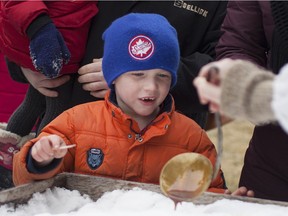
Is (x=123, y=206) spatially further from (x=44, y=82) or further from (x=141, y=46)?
(x=44, y=82)

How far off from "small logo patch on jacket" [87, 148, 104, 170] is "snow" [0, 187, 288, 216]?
13cm

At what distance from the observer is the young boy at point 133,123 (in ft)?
5.32

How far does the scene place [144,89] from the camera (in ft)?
5.26

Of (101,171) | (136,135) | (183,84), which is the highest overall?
(183,84)

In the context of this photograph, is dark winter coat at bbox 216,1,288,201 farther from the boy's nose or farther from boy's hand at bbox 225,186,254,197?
the boy's nose

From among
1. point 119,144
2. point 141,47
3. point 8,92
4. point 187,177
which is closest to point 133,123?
point 119,144

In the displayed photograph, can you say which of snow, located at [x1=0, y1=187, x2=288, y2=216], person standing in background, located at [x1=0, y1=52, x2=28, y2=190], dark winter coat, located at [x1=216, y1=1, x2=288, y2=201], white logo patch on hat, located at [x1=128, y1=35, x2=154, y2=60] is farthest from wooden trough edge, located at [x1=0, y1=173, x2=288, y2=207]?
person standing in background, located at [x1=0, y1=52, x2=28, y2=190]

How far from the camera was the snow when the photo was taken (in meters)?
1.35

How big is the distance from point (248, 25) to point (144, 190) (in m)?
0.52

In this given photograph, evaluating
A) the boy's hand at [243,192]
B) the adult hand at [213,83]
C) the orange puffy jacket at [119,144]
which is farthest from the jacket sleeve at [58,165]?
the adult hand at [213,83]

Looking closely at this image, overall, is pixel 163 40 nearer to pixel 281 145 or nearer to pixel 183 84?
pixel 183 84

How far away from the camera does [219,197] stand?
4.64 ft

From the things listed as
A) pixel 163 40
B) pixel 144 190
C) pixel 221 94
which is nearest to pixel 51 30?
pixel 163 40

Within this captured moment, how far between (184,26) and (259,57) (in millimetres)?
330
